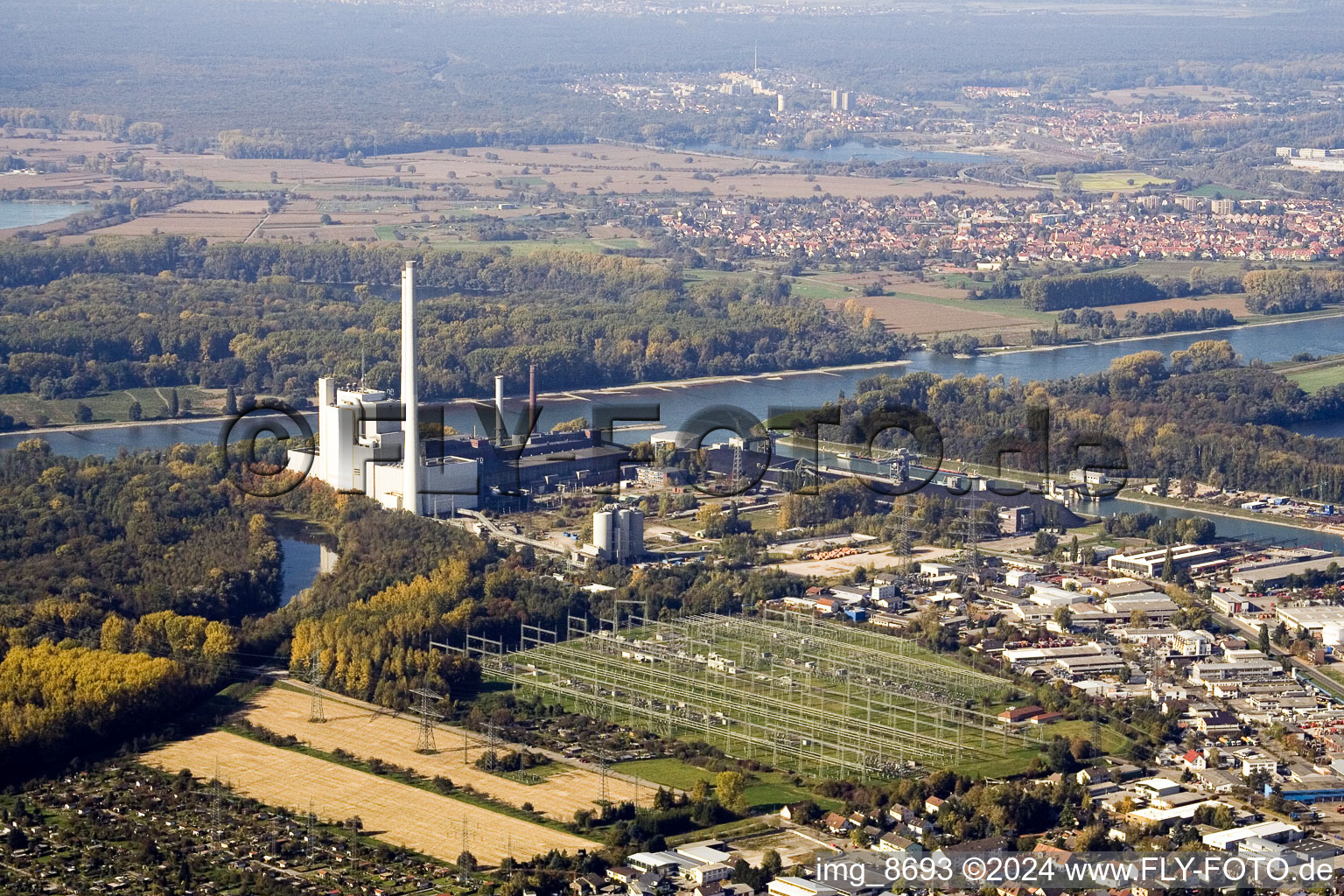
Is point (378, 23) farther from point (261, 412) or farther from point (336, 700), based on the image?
point (336, 700)

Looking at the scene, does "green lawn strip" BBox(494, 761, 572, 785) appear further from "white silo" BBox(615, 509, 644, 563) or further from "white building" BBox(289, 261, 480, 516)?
"white building" BBox(289, 261, 480, 516)

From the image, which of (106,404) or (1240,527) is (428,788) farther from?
(106,404)

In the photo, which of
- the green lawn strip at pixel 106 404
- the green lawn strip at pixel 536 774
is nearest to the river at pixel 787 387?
the green lawn strip at pixel 106 404

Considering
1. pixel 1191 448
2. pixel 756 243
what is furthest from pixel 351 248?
pixel 1191 448

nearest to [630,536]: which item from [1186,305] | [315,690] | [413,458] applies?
[413,458]

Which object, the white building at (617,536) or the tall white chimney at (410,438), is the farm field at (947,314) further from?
the white building at (617,536)

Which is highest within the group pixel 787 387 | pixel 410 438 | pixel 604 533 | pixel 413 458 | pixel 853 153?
pixel 853 153
